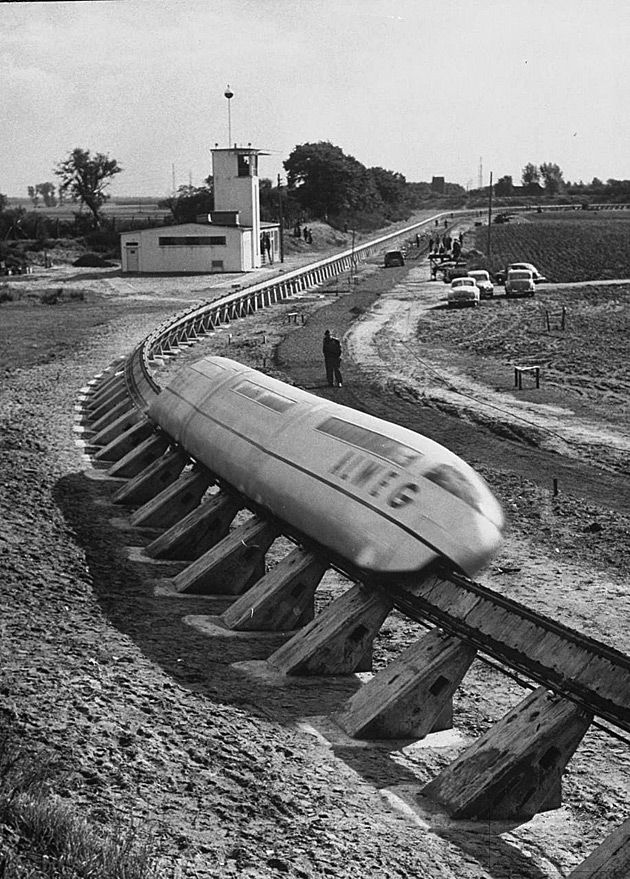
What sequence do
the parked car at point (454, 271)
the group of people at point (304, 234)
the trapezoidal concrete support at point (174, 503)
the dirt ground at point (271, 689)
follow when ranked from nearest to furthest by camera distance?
1. the dirt ground at point (271, 689)
2. the trapezoidal concrete support at point (174, 503)
3. the parked car at point (454, 271)
4. the group of people at point (304, 234)

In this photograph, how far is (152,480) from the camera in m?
23.4

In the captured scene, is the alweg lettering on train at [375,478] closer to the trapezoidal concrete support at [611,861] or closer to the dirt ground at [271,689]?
the dirt ground at [271,689]

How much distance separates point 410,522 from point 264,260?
78932mm

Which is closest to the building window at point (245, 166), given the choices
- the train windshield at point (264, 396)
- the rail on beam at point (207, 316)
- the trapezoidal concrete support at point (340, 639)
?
the rail on beam at point (207, 316)

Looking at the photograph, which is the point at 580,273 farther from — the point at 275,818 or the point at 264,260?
the point at 275,818

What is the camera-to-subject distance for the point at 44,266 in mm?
92250

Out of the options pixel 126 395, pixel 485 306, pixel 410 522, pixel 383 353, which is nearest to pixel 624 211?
pixel 485 306

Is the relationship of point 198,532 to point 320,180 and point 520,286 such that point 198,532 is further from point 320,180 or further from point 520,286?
point 320,180

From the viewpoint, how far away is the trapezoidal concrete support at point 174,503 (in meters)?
21.5

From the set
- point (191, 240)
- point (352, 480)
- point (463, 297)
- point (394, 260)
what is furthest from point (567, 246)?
point (352, 480)

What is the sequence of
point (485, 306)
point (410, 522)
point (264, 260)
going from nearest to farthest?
1. point (410, 522)
2. point (485, 306)
3. point (264, 260)

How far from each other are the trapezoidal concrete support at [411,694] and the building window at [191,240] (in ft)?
223

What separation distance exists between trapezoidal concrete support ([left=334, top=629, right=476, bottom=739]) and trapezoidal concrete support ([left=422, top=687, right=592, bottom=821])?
4.49 ft

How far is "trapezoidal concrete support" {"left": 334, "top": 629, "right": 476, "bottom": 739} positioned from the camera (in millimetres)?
12242
